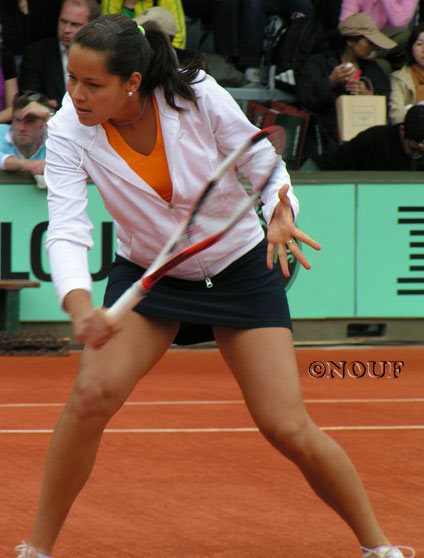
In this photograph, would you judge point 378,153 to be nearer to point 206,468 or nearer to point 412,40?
point 412,40

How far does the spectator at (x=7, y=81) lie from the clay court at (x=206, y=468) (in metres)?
2.43

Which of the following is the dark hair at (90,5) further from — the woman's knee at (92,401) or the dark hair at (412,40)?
the woman's knee at (92,401)

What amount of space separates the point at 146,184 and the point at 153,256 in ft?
0.88

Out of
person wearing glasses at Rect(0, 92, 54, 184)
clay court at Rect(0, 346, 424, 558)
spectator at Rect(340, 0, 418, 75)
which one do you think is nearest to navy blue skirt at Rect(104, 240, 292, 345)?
clay court at Rect(0, 346, 424, 558)

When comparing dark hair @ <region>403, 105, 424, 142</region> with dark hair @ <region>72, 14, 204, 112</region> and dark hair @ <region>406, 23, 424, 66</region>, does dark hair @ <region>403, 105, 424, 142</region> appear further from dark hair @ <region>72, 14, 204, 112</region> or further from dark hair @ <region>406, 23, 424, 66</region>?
dark hair @ <region>72, 14, 204, 112</region>

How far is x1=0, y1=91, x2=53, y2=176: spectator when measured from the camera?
26.0 ft

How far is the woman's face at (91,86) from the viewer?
2.92 m

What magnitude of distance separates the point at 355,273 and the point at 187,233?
5.62 meters

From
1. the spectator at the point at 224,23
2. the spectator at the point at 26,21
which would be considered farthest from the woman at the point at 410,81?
the spectator at the point at 26,21

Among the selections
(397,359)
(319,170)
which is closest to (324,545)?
(397,359)

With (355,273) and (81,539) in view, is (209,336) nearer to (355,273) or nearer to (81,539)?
(81,539)

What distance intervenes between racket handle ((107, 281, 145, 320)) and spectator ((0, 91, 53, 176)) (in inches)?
211

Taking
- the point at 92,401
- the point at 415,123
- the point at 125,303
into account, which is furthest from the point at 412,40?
the point at 125,303
